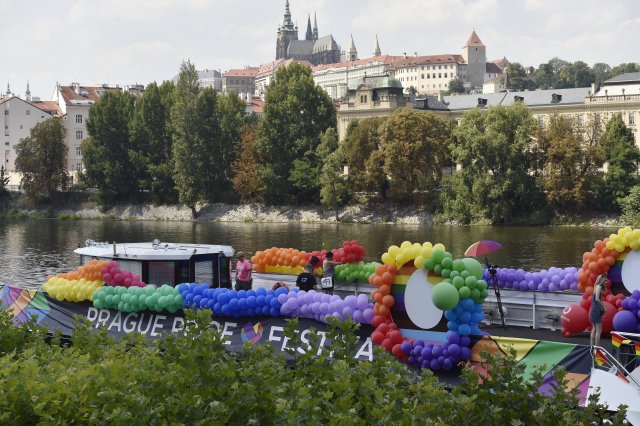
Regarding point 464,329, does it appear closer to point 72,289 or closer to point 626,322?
point 626,322

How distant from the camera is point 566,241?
56469 millimetres

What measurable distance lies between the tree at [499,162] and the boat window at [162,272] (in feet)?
173

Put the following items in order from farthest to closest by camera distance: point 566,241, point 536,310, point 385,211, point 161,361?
point 385,211, point 566,241, point 536,310, point 161,361

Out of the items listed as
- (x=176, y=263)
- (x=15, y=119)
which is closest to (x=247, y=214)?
(x=15, y=119)

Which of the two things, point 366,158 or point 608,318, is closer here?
point 608,318

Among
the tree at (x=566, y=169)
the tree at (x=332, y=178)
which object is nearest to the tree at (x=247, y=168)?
the tree at (x=332, y=178)

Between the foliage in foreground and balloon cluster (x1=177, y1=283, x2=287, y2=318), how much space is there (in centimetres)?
561

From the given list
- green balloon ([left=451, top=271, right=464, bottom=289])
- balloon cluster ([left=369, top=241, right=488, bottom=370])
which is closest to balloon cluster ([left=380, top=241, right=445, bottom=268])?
balloon cluster ([left=369, top=241, right=488, bottom=370])

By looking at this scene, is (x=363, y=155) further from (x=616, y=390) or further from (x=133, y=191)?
(x=616, y=390)

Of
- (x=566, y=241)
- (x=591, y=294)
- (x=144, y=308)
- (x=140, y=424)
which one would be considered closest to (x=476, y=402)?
(x=140, y=424)

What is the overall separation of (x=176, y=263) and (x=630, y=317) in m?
10.0

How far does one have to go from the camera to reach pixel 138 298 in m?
19.0

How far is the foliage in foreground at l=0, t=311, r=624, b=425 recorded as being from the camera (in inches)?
388

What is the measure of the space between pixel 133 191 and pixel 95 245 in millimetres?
73250
